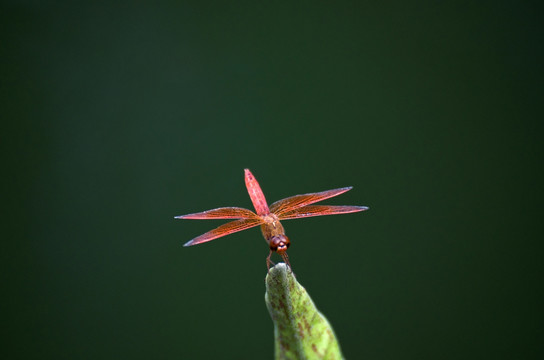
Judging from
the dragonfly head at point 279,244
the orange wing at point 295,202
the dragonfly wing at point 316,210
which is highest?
the orange wing at point 295,202

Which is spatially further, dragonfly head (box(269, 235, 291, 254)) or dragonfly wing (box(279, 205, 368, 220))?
dragonfly wing (box(279, 205, 368, 220))

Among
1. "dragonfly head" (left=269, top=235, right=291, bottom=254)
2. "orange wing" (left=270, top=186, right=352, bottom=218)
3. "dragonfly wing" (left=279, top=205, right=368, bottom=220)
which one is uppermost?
"orange wing" (left=270, top=186, right=352, bottom=218)

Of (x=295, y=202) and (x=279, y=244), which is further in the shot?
(x=295, y=202)

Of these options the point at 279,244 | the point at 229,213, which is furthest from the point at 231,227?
the point at 279,244

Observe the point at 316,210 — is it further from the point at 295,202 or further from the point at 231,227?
the point at 231,227

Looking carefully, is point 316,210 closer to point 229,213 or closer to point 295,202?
point 295,202

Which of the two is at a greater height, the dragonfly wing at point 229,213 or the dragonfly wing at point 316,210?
the dragonfly wing at point 229,213

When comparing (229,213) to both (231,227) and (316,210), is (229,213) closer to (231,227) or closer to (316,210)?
(231,227)

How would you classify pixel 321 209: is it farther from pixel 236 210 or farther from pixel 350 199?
pixel 350 199

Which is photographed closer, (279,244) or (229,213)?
(279,244)

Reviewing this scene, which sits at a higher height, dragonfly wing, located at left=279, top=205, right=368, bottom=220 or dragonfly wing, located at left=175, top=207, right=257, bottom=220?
dragonfly wing, located at left=175, top=207, right=257, bottom=220

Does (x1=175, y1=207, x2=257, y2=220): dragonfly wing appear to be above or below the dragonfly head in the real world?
above
